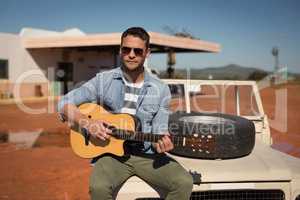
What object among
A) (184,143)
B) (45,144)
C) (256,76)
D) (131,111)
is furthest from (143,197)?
(256,76)

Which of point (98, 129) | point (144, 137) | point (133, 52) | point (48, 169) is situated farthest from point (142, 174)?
point (48, 169)

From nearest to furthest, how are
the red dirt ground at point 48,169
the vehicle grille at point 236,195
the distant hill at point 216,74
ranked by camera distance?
the vehicle grille at point 236,195 → the red dirt ground at point 48,169 → the distant hill at point 216,74

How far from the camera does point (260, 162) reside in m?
3.27

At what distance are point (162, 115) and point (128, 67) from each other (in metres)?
0.50

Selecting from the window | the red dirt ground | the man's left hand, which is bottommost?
the red dirt ground

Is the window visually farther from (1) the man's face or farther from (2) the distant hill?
(1) the man's face

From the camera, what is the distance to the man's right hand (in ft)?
9.94

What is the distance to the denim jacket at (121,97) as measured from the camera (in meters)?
3.27

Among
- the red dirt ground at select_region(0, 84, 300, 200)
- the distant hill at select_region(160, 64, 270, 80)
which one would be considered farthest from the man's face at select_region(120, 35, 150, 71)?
the distant hill at select_region(160, 64, 270, 80)

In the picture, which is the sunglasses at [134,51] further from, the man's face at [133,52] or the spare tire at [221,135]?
the spare tire at [221,135]

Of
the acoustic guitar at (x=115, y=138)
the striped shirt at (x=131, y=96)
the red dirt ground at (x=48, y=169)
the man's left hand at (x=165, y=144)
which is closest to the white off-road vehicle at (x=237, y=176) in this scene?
the acoustic guitar at (x=115, y=138)

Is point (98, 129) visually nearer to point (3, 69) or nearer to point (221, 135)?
point (221, 135)

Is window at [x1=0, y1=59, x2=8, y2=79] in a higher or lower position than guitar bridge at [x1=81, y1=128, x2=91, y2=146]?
higher

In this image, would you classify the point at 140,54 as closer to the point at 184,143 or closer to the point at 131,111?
the point at 131,111
